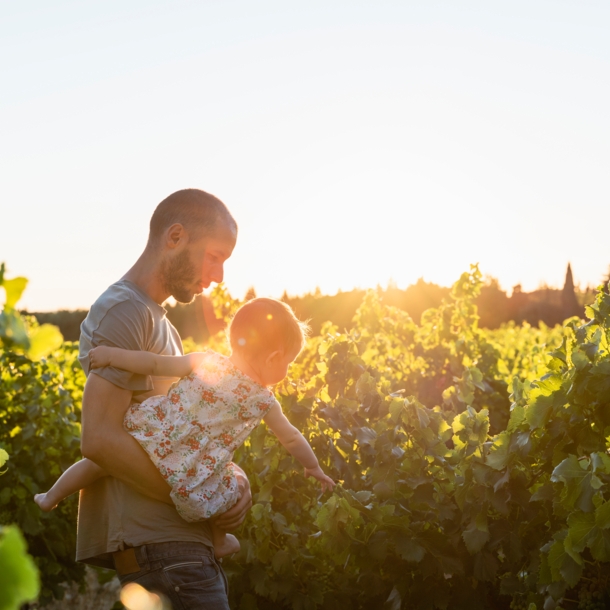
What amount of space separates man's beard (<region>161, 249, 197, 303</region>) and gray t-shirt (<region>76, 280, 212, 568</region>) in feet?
0.28

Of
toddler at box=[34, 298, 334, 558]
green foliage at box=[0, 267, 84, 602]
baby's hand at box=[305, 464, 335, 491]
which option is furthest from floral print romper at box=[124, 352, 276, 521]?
green foliage at box=[0, 267, 84, 602]

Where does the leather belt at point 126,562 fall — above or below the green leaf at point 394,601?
above

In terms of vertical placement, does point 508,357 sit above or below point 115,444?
below

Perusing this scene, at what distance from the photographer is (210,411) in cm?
234

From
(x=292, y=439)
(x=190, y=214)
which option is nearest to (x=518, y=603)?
(x=292, y=439)

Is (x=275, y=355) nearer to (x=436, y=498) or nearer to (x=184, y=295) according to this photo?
(x=184, y=295)

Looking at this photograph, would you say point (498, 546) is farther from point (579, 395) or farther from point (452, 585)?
point (579, 395)

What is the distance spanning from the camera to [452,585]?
3.08 metres

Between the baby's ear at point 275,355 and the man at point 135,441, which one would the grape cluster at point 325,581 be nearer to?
the man at point 135,441

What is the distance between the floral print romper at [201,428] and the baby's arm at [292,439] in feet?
0.32

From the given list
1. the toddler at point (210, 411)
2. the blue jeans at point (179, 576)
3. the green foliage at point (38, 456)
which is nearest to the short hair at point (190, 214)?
the toddler at point (210, 411)

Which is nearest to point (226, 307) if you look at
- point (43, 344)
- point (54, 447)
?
point (54, 447)

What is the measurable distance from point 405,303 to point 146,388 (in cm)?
1717

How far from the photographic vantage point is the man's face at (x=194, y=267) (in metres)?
2.33
